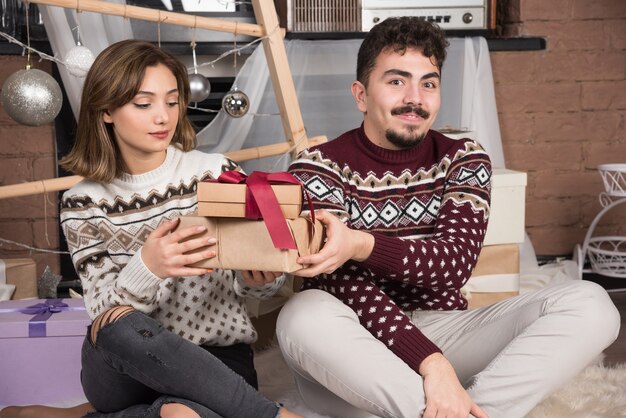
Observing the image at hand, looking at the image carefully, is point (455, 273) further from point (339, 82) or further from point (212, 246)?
point (339, 82)

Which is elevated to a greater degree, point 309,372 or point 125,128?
point 125,128

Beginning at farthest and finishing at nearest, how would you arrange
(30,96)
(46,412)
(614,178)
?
1. (614,178)
2. (30,96)
3. (46,412)

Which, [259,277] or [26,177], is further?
[26,177]

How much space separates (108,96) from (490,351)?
751 mm

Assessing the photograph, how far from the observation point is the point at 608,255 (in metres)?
2.81

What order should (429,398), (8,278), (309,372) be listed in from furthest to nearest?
(8,278), (309,372), (429,398)

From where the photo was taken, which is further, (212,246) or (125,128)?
(125,128)

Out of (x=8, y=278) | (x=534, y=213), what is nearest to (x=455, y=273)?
(x=8, y=278)

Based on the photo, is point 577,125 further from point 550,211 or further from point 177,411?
point 177,411

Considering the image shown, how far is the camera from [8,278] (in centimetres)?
210

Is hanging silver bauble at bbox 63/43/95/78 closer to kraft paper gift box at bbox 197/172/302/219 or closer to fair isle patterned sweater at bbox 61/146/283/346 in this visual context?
fair isle patterned sweater at bbox 61/146/283/346

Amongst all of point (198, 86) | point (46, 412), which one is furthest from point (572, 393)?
point (198, 86)

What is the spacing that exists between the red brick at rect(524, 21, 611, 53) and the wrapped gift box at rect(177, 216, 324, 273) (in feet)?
5.98

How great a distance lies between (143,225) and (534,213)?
1.75 m
